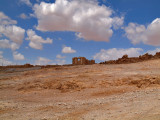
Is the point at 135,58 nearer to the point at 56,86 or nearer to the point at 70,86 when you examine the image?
the point at 70,86

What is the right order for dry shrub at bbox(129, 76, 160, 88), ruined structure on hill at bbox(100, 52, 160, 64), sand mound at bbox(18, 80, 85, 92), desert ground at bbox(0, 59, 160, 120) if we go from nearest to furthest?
desert ground at bbox(0, 59, 160, 120)
dry shrub at bbox(129, 76, 160, 88)
sand mound at bbox(18, 80, 85, 92)
ruined structure on hill at bbox(100, 52, 160, 64)

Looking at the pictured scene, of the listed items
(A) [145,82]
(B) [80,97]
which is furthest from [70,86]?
(A) [145,82]

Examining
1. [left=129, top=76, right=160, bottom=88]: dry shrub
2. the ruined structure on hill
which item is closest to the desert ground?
[left=129, top=76, right=160, bottom=88]: dry shrub

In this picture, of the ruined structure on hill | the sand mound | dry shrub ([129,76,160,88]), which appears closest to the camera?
dry shrub ([129,76,160,88])

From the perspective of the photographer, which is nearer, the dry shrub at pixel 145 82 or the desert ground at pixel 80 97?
the desert ground at pixel 80 97

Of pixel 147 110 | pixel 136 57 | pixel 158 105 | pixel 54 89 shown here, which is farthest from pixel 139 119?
pixel 136 57

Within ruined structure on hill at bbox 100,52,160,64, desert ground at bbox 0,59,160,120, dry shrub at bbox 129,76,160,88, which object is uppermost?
ruined structure on hill at bbox 100,52,160,64

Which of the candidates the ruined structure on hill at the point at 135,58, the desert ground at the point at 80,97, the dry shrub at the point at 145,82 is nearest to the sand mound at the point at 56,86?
the desert ground at the point at 80,97

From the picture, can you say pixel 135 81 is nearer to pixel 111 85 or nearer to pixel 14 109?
pixel 111 85

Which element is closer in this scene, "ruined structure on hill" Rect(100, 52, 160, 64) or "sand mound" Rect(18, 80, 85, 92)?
"sand mound" Rect(18, 80, 85, 92)

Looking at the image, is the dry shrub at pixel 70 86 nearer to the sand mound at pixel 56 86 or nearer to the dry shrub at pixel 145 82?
the sand mound at pixel 56 86

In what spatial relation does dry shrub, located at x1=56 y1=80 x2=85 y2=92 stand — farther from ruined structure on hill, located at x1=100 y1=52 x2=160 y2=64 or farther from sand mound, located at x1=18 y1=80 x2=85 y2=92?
ruined structure on hill, located at x1=100 y1=52 x2=160 y2=64

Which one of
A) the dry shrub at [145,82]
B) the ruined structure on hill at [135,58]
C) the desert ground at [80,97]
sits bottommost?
the desert ground at [80,97]

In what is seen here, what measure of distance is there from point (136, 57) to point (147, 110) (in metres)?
15.2
